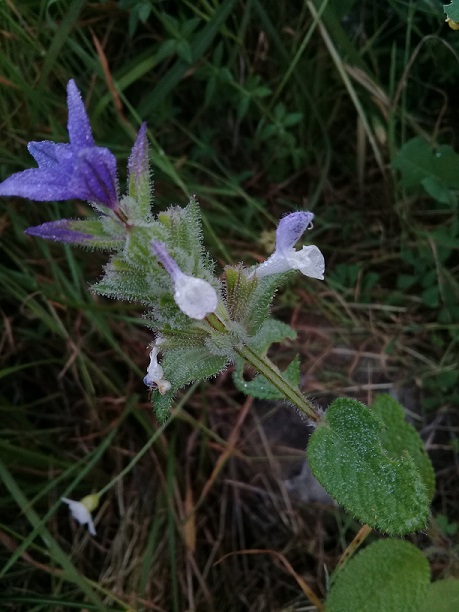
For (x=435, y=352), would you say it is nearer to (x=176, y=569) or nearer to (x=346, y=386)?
(x=346, y=386)

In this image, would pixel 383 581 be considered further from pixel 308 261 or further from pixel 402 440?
pixel 308 261

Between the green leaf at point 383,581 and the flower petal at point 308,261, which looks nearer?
the flower petal at point 308,261

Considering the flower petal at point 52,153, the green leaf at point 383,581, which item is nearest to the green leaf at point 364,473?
the green leaf at point 383,581

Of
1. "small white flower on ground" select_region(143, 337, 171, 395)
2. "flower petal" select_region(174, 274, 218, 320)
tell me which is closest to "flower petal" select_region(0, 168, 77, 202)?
"flower petal" select_region(174, 274, 218, 320)

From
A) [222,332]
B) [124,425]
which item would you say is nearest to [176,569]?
[124,425]

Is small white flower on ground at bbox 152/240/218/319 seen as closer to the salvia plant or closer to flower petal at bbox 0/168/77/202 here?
the salvia plant

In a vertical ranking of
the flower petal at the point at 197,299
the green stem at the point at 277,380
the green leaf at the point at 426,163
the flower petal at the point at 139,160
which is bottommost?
the green stem at the point at 277,380

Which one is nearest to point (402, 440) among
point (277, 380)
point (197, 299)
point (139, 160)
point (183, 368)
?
point (277, 380)

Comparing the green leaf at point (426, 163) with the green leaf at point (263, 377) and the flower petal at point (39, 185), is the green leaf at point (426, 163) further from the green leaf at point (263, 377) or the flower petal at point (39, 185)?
the flower petal at point (39, 185)
